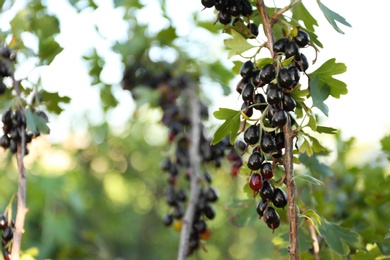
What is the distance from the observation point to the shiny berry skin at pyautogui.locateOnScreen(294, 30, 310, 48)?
0.68m

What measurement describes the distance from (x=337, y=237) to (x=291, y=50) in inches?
12.1

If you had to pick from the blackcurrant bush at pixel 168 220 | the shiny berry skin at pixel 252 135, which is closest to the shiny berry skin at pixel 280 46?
the shiny berry skin at pixel 252 135

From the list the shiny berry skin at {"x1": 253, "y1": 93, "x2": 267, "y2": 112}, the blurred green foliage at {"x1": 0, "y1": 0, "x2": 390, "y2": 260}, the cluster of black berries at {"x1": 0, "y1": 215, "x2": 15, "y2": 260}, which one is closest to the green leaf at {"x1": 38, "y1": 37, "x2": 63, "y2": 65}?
the blurred green foliage at {"x1": 0, "y1": 0, "x2": 390, "y2": 260}

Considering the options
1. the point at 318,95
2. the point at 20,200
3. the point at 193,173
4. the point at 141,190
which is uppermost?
the point at 318,95

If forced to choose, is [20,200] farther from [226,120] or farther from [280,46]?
[280,46]

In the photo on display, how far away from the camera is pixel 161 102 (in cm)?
151

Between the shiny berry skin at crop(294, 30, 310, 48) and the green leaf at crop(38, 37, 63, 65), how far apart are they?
1.31ft

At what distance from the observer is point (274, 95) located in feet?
2.06

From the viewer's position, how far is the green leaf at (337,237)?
0.77 m

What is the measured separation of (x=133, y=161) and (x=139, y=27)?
1660mm

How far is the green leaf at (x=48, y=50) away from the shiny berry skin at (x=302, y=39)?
1.31 ft

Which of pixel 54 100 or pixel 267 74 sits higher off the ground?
pixel 267 74

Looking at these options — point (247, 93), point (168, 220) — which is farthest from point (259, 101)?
point (168, 220)

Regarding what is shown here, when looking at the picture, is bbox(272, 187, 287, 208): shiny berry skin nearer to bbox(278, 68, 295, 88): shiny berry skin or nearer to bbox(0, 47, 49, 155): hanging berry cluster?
bbox(278, 68, 295, 88): shiny berry skin
